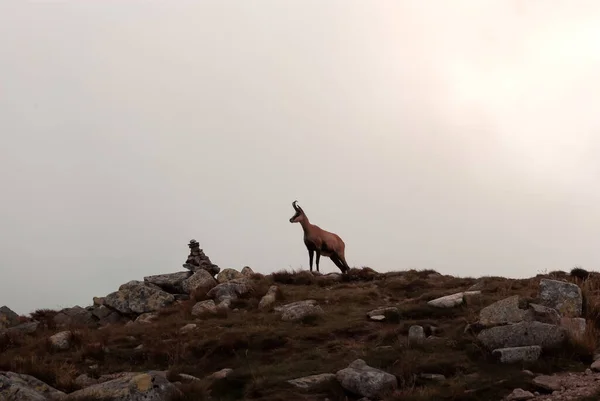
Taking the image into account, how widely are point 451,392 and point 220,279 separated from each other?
55.5ft

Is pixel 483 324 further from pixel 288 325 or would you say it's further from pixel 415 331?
pixel 288 325

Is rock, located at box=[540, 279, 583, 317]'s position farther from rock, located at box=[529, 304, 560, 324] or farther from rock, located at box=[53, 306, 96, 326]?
rock, located at box=[53, 306, 96, 326]

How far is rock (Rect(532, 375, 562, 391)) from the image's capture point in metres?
8.25

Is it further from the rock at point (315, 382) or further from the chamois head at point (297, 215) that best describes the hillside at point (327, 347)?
the chamois head at point (297, 215)

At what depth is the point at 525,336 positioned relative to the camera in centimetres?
1003

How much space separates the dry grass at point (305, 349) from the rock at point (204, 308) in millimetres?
271

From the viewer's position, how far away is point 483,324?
454 inches

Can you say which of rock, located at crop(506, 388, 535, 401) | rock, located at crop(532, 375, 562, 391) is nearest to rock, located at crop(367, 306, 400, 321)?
rock, located at crop(532, 375, 562, 391)

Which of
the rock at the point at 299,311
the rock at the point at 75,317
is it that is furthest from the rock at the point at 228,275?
the rock at the point at 299,311

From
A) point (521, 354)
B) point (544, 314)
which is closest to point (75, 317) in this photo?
point (544, 314)

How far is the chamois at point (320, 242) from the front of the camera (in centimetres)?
2744

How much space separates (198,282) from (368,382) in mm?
15229

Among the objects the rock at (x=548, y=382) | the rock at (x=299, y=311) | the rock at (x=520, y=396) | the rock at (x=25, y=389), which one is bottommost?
the rock at (x=520, y=396)

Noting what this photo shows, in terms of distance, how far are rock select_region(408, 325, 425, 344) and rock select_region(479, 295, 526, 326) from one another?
47.2 inches
